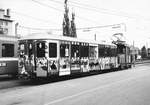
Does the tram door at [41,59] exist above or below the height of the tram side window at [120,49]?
below

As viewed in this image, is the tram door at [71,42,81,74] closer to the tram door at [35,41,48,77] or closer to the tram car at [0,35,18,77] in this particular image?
the tram door at [35,41,48,77]

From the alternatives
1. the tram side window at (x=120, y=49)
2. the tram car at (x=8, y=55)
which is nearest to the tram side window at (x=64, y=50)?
the tram car at (x=8, y=55)

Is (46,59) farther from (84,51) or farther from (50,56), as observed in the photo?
(84,51)

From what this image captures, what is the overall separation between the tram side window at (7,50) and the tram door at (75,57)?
14.9 ft

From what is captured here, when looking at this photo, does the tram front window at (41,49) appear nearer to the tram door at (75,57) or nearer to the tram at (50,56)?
the tram at (50,56)

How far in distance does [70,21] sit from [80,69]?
2836 centimetres

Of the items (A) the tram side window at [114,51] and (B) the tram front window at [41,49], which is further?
(A) the tram side window at [114,51]

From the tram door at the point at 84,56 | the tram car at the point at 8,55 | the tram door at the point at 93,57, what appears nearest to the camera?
the tram car at the point at 8,55

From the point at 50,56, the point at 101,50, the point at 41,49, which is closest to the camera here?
the point at 41,49

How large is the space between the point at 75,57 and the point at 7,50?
16.5 ft

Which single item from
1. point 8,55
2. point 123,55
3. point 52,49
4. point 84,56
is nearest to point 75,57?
point 84,56

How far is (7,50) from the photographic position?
1588 centimetres

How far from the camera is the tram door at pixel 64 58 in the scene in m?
14.7

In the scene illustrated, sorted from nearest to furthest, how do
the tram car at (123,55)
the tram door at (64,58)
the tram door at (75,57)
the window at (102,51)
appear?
the tram door at (64,58) < the tram door at (75,57) < the window at (102,51) < the tram car at (123,55)
